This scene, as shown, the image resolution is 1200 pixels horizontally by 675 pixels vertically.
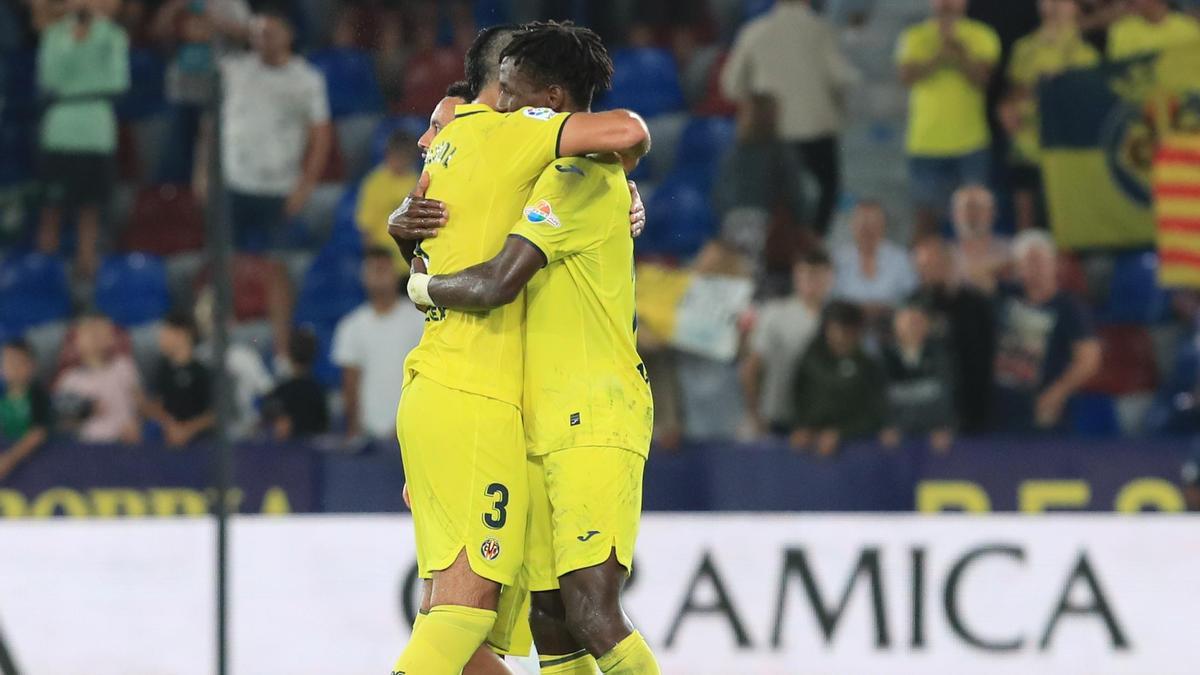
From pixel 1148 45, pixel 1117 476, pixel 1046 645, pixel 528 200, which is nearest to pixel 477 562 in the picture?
pixel 528 200

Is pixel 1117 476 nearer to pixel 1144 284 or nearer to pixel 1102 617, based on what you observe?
pixel 1102 617

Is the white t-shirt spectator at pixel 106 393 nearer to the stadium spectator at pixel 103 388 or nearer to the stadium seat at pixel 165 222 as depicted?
the stadium spectator at pixel 103 388

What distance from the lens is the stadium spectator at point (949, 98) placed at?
1086cm

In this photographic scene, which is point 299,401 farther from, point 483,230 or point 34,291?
point 483,230

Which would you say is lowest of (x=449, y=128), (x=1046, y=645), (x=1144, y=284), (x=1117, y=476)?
(x=1046, y=645)

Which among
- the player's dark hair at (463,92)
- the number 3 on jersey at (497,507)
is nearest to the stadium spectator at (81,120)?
the player's dark hair at (463,92)

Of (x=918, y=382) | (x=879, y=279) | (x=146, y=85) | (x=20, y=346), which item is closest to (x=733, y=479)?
(x=918, y=382)

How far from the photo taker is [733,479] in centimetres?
932

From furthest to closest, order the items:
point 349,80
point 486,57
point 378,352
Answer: point 349,80
point 378,352
point 486,57

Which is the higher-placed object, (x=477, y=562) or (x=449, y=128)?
(x=449, y=128)

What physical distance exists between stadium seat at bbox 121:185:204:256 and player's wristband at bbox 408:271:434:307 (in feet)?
24.5

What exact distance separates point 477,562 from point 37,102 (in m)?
8.53

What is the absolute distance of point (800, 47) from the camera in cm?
1102

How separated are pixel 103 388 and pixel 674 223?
3.57 meters
